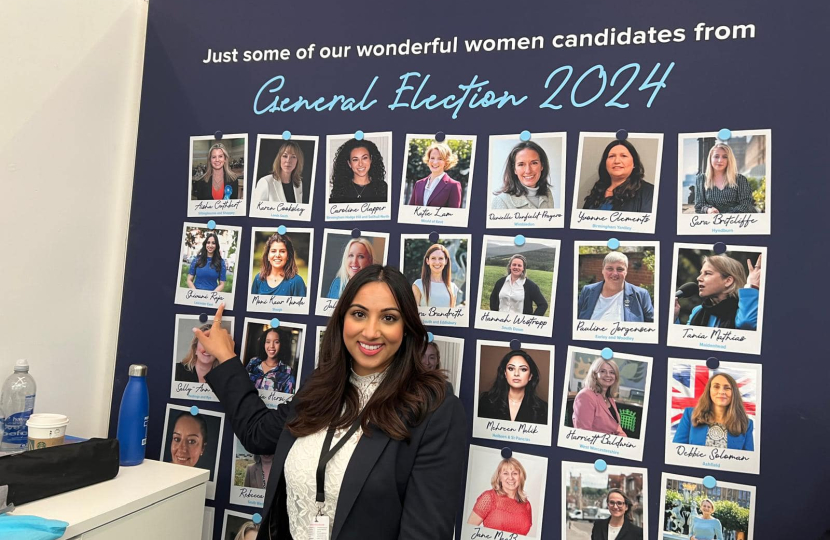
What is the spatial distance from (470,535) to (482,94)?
136 centimetres

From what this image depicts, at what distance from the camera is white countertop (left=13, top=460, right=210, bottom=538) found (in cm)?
144

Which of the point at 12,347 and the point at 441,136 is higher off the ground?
the point at 441,136

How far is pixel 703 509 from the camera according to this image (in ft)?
5.35

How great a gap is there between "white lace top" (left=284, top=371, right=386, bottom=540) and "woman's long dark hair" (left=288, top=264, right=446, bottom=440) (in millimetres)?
37

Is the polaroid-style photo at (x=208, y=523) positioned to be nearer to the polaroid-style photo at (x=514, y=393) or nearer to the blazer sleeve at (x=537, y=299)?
the polaroid-style photo at (x=514, y=393)

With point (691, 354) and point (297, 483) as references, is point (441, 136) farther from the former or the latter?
point (297, 483)

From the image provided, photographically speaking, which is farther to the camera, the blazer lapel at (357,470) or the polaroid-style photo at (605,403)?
the polaroid-style photo at (605,403)

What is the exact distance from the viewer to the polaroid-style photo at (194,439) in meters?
2.02

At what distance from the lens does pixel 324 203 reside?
1976 mm

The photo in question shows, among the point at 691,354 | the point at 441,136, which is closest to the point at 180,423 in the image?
the point at 441,136

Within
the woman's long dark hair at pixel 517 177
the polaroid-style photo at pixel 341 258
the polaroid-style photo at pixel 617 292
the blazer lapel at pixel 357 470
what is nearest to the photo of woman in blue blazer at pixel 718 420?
the polaroid-style photo at pixel 617 292

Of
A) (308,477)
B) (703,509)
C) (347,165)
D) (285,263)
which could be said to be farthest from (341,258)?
(703,509)

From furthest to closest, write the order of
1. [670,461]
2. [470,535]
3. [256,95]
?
1. [256,95]
2. [470,535]
3. [670,461]

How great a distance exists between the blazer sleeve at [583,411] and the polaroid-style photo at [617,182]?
0.50 meters
